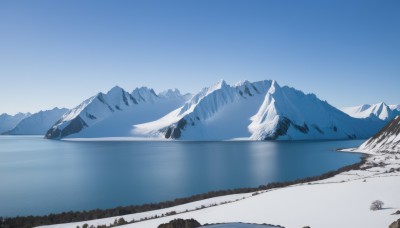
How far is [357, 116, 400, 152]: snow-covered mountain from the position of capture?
9238cm

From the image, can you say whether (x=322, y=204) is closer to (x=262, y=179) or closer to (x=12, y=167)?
(x=262, y=179)

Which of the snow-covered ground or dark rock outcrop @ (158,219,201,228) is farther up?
dark rock outcrop @ (158,219,201,228)

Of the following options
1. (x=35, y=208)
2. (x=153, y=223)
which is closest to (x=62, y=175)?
(x=35, y=208)

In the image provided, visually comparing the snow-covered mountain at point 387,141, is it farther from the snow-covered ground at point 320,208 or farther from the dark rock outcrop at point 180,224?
the dark rock outcrop at point 180,224

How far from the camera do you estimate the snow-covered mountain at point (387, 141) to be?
92.4m

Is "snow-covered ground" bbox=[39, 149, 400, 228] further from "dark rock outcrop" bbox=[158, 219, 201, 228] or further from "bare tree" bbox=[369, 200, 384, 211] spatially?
"dark rock outcrop" bbox=[158, 219, 201, 228]

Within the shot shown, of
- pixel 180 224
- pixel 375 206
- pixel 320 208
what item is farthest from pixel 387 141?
pixel 180 224

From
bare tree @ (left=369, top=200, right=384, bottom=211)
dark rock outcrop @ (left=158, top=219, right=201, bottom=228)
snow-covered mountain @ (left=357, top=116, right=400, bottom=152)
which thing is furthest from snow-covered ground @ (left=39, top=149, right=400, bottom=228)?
snow-covered mountain @ (left=357, top=116, right=400, bottom=152)

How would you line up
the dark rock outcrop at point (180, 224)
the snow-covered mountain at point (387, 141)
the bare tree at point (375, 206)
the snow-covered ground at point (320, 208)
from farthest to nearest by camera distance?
the snow-covered mountain at point (387, 141)
the bare tree at point (375, 206)
the snow-covered ground at point (320, 208)
the dark rock outcrop at point (180, 224)

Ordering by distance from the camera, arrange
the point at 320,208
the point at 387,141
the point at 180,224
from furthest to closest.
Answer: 1. the point at 387,141
2. the point at 320,208
3. the point at 180,224

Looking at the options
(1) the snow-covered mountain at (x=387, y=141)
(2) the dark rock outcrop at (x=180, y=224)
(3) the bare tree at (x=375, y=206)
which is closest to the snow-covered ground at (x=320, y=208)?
(3) the bare tree at (x=375, y=206)

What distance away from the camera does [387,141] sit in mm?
98812

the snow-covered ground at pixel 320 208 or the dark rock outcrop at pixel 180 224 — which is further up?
the dark rock outcrop at pixel 180 224

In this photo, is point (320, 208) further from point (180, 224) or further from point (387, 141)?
point (387, 141)
